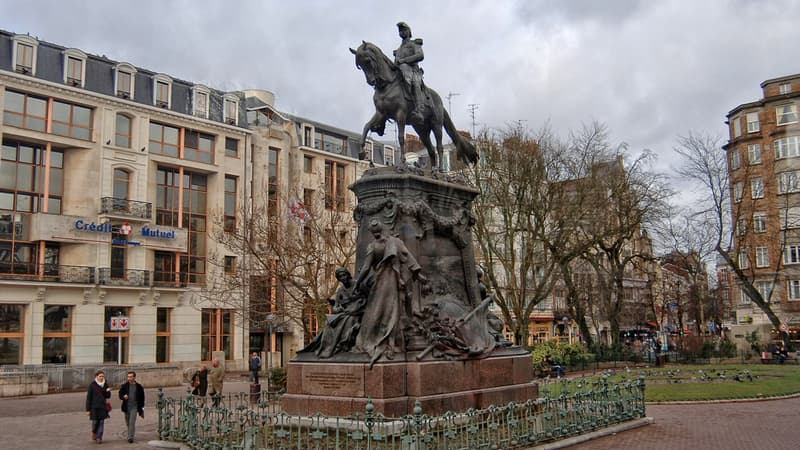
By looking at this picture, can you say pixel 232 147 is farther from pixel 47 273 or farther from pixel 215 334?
pixel 47 273

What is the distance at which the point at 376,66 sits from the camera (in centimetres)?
1484

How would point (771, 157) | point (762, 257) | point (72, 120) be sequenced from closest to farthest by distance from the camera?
point (72, 120)
point (771, 157)
point (762, 257)

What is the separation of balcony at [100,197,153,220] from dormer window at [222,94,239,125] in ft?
31.1

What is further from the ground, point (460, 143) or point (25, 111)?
point (25, 111)

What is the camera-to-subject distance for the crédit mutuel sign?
45.1m

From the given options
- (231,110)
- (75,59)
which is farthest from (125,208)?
(231,110)

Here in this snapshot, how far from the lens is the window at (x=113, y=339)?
4575cm

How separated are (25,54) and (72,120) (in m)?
4.52

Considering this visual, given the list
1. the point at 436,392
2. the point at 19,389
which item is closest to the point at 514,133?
the point at 19,389

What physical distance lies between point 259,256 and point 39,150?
67.3 ft

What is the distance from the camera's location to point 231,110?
54.9 m

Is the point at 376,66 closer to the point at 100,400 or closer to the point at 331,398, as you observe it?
the point at 331,398

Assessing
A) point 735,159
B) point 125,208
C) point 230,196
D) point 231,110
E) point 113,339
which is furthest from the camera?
point 735,159

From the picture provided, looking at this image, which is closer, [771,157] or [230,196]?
[771,157]
